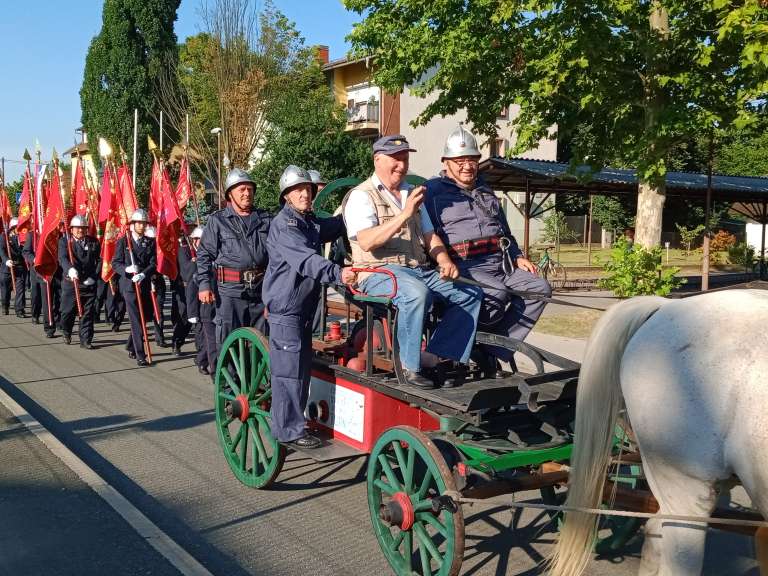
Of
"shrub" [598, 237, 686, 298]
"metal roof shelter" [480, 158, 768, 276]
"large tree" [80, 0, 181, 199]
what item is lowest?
"shrub" [598, 237, 686, 298]

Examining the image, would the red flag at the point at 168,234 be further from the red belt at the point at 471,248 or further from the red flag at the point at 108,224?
the red belt at the point at 471,248

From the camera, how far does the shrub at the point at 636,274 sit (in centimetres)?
1091

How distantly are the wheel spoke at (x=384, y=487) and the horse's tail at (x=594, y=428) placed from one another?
932 mm

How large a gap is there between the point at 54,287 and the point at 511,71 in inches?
350

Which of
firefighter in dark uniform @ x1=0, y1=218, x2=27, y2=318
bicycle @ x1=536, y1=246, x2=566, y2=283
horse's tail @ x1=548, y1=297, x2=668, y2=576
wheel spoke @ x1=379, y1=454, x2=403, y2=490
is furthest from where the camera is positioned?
bicycle @ x1=536, y1=246, x2=566, y2=283

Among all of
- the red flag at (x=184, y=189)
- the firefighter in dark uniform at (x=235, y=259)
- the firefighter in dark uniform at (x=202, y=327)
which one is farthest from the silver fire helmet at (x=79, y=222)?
the firefighter in dark uniform at (x=235, y=259)

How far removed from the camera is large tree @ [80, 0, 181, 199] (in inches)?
1458

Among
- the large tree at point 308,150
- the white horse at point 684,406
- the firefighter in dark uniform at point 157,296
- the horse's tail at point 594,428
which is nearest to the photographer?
the white horse at point 684,406

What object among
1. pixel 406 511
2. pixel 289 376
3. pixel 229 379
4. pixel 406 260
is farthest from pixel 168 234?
pixel 406 511

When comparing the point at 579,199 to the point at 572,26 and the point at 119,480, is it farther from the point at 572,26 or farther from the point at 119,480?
the point at 119,480

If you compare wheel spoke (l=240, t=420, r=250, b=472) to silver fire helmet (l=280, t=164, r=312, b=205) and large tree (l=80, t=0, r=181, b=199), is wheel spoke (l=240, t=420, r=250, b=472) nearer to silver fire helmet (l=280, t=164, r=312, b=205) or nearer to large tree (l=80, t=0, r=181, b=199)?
silver fire helmet (l=280, t=164, r=312, b=205)

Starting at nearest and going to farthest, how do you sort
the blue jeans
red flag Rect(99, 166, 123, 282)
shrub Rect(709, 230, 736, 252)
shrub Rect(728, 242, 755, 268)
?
the blue jeans
red flag Rect(99, 166, 123, 282)
shrub Rect(728, 242, 755, 268)
shrub Rect(709, 230, 736, 252)

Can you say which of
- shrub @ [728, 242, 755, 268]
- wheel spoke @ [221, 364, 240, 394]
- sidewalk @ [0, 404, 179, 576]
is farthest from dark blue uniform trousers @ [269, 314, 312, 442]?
shrub @ [728, 242, 755, 268]

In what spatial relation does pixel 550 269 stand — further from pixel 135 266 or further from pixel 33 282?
pixel 135 266
